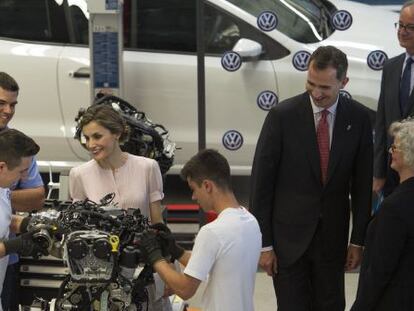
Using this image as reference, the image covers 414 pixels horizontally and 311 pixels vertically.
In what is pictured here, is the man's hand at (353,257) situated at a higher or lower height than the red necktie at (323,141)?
lower

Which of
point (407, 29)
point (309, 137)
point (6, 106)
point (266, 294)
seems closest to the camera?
point (309, 137)

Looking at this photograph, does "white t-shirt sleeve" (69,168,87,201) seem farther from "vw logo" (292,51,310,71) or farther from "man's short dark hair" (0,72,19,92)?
"vw logo" (292,51,310,71)

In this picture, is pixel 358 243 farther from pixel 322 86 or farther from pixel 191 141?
pixel 191 141

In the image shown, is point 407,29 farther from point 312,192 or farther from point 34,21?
point 34,21

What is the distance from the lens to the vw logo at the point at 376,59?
5.55 m

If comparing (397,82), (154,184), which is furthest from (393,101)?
(154,184)

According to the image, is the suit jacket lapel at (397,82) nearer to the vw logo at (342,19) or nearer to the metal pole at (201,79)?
the vw logo at (342,19)

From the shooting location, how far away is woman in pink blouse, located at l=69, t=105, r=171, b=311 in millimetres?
3430

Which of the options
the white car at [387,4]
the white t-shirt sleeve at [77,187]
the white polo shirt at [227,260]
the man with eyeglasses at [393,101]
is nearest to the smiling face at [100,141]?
the white t-shirt sleeve at [77,187]

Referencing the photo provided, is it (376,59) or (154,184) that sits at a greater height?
(376,59)

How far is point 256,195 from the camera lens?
346cm

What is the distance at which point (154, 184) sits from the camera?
351 centimetres

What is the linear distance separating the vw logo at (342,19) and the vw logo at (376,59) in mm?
278

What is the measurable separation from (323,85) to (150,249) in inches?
42.1
